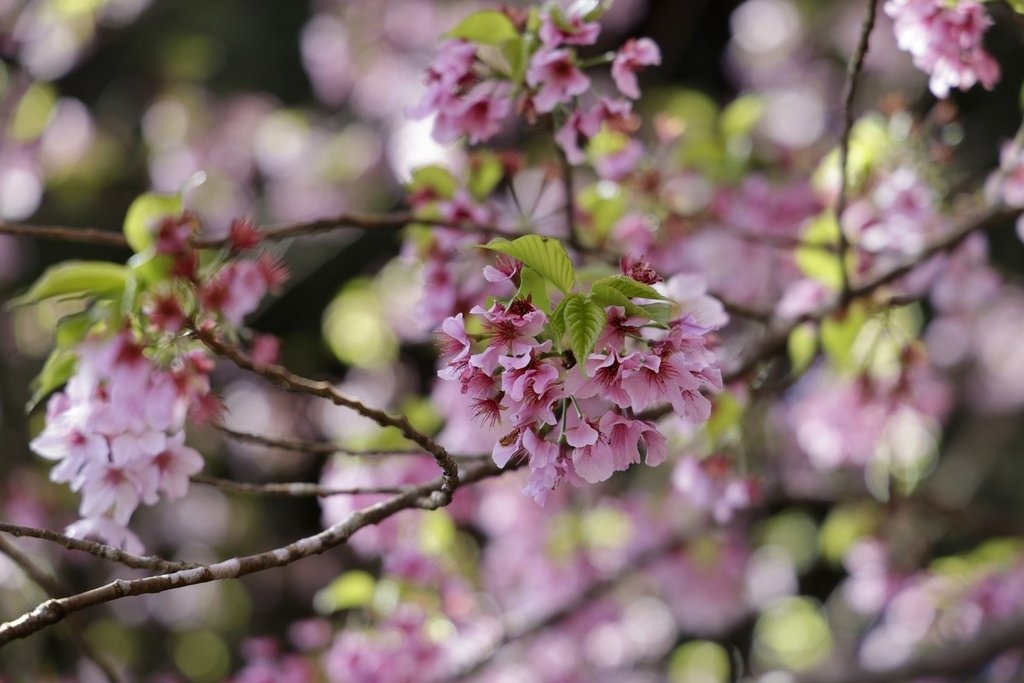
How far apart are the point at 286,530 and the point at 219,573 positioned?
3157 mm

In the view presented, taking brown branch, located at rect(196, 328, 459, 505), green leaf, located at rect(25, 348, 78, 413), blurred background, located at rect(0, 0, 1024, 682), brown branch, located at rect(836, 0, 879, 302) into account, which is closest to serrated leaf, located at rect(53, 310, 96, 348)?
green leaf, located at rect(25, 348, 78, 413)

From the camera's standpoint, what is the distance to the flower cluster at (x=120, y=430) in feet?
4.52

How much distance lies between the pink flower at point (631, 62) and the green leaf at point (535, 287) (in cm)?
51

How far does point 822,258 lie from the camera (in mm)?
1990

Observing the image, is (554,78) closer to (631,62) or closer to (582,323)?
(631,62)

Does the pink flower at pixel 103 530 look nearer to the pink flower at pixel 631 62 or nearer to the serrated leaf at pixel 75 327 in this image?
the serrated leaf at pixel 75 327

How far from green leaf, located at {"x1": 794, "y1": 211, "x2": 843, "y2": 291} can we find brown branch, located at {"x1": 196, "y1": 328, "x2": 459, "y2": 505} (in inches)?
39.0

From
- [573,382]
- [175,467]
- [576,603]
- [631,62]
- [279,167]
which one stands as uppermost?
[631,62]

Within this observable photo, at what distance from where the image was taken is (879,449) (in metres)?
2.69

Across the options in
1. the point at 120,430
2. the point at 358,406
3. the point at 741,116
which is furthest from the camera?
the point at 741,116

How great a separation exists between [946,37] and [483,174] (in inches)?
30.5

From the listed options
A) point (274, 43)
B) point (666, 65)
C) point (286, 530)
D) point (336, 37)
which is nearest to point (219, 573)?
point (286, 530)

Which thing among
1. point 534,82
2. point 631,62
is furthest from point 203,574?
point 631,62

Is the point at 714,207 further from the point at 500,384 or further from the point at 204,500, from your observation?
the point at 204,500
